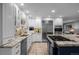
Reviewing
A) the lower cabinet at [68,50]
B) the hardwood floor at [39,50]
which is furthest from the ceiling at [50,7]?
the lower cabinet at [68,50]

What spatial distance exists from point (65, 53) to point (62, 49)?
0.10 meters

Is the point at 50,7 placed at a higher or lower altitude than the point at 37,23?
higher

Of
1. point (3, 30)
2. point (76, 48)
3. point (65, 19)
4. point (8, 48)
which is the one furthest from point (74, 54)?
point (65, 19)

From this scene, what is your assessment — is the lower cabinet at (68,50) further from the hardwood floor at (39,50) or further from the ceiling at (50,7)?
the hardwood floor at (39,50)

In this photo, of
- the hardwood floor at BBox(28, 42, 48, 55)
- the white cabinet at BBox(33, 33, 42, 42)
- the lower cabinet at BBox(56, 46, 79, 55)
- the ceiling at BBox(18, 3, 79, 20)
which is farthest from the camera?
the white cabinet at BBox(33, 33, 42, 42)

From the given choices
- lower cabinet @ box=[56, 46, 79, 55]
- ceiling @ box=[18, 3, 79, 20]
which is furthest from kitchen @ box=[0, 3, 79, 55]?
lower cabinet @ box=[56, 46, 79, 55]

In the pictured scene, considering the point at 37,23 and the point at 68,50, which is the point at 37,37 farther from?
the point at 68,50

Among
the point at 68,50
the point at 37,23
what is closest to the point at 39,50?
the point at 37,23

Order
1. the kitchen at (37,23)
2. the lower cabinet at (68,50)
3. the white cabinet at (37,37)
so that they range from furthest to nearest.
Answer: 1. the white cabinet at (37,37)
2. the kitchen at (37,23)
3. the lower cabinet at (68,50)

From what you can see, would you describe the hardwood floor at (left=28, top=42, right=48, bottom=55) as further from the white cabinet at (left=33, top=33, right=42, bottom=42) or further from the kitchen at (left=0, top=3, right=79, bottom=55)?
the white cabinet at (left=33, top=33, right=42, bottom=42)

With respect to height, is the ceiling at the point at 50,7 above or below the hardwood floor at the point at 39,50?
above

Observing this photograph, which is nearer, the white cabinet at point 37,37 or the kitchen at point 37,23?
the kitchen at point 37,23

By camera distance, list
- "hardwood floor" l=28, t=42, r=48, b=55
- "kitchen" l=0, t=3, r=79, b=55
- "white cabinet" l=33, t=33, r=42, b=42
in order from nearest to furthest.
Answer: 1. "kitchen" l=0, t=3, r=79, b=55
2. "hardwood floor" l=28, t=42, r=48, b=55
3. "white cabinet" l=33, t=33, r=42, b=42
